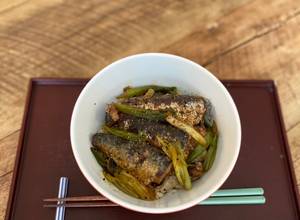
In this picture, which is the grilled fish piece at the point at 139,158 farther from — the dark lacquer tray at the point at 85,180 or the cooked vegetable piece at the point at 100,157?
the dark lacquer tray at the point at 85,180

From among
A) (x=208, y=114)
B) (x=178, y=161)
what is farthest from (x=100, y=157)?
(x=208, y=114)

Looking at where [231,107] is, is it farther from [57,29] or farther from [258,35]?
[57,29]

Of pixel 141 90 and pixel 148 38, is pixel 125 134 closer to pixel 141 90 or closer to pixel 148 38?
pixel 141 90

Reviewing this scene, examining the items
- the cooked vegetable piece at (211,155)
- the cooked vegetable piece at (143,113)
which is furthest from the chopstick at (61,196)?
the cooked vegetable piece at (211,155)

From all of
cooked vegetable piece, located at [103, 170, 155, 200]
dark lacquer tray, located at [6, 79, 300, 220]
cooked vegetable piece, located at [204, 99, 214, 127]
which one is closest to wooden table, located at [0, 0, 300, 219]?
dark lacquer tray, located at [6, 79, 300, 220]

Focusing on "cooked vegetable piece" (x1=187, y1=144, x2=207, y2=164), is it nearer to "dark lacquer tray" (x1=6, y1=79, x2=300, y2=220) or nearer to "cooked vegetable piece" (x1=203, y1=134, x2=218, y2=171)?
"cooked vegetable piece" (x1=203, y1=134, x2=218, y2=171)
